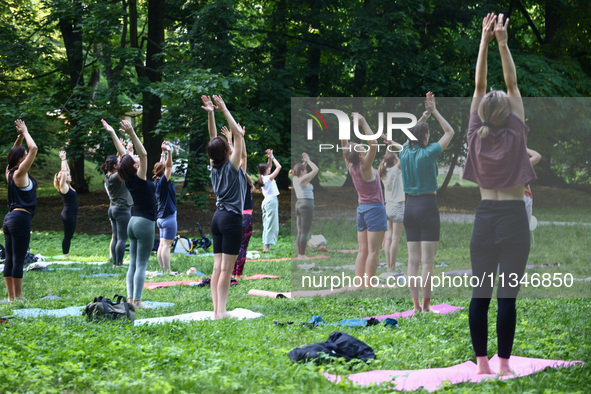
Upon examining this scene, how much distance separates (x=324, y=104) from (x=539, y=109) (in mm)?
6213

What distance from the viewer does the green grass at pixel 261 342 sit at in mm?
4445

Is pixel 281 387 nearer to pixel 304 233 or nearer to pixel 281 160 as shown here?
pixel 304 233

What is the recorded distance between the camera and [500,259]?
15.8ft

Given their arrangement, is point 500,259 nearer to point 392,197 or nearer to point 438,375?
point 438,375

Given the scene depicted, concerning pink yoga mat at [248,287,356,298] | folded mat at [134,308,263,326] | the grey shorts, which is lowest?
pink yoga mat at [248,287,356,298]

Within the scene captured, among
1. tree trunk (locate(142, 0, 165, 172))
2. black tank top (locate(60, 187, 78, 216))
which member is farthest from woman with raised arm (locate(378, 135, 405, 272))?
tree trunk (locate(142, 0, 165, 172))

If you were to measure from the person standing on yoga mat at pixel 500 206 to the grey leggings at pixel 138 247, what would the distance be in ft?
14.1

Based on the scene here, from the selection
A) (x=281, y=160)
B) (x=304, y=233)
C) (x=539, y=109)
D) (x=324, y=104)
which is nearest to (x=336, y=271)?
(x=304, y=233)

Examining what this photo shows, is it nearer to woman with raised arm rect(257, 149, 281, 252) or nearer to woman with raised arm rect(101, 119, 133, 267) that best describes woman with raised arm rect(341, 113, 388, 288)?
woman with raised arm rect(101, 119, 133, 267)

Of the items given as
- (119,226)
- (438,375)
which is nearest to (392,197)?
(438,375)

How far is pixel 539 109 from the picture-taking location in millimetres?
16281

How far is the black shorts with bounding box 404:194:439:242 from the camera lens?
23.1 ft

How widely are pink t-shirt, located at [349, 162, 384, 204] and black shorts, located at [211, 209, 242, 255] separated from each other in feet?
5.89

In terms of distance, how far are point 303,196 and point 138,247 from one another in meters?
3.31
